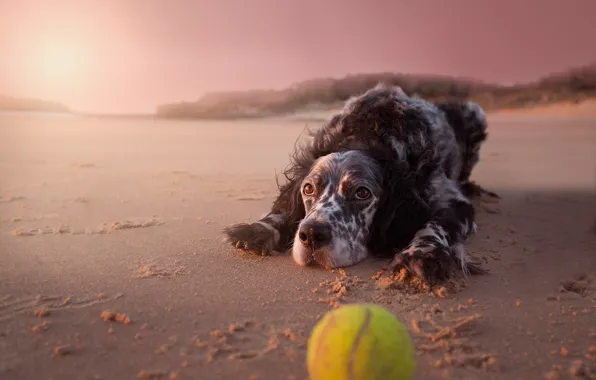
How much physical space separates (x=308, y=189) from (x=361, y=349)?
7.63ft

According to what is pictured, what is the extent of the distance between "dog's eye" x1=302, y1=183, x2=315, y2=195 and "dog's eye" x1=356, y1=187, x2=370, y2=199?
0.34 m

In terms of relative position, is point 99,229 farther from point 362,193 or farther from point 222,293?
point 362,193

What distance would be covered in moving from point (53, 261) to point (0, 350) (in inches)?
52.5

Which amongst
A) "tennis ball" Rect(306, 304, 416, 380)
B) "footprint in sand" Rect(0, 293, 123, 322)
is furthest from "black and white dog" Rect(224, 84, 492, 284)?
"tennis ball" Rect(306, 304, 416, 380)

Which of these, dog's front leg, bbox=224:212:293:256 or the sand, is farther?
dog's front leg, bbox=224:212:293:256

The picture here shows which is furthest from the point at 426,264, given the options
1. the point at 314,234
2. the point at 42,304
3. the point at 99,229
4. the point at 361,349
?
the point at 99,229

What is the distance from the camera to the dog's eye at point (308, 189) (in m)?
3.83

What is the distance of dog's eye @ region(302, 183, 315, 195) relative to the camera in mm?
3830

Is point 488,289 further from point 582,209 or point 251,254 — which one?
point 582,209

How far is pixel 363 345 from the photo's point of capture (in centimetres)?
160

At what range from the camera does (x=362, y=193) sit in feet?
12.2

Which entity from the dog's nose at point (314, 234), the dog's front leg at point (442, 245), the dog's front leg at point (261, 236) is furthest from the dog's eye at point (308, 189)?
the dog's front leg at point (442, 245)

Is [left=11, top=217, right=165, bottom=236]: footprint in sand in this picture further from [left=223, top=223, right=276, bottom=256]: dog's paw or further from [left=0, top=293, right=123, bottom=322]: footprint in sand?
[left=0, top=293, right=123, bottom=322]: footprint in sand

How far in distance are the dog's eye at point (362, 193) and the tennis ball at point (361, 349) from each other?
79.1 inches
